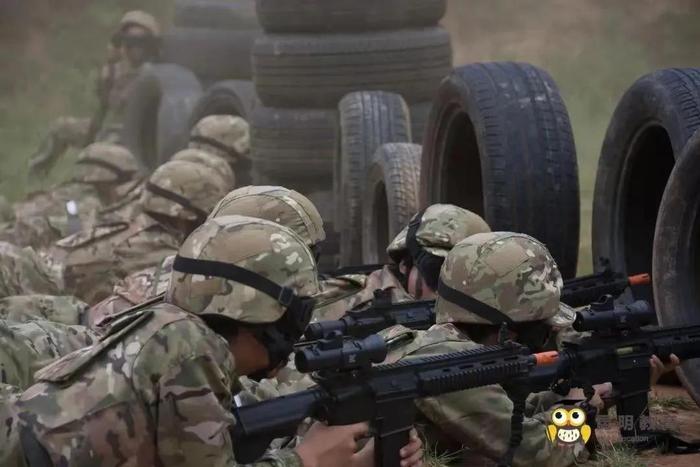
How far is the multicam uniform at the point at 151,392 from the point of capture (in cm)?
332

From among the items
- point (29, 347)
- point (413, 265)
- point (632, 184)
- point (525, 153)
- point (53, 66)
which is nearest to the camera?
point (29, 347)

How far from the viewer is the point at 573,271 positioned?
695 centimetres

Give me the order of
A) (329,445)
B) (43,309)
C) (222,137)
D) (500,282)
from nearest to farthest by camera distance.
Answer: (329,445) → (500,282) → (43,309) → (222,137)

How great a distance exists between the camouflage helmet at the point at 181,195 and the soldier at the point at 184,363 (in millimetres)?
4522

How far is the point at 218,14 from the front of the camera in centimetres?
1468

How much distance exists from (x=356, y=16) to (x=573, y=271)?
3.72m

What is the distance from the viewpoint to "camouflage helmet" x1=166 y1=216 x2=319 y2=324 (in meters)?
3.45

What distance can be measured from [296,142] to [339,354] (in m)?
6.73

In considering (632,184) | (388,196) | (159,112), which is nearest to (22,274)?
(388,196)

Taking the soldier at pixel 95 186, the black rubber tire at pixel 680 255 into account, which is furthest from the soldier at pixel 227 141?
the black rubber tire at pixel 680 255

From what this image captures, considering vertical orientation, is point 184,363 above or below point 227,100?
above

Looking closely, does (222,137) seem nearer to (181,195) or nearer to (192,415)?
(181,195)

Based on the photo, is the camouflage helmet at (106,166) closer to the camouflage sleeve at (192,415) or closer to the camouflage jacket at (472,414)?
the camouflage jacket at (472,414)

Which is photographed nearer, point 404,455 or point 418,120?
point 404,455
